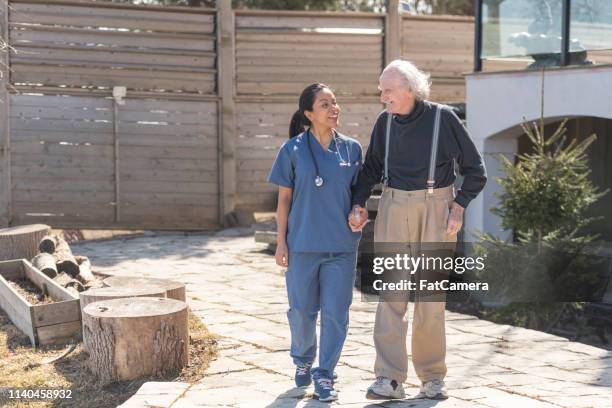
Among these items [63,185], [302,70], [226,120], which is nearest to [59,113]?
[63,185]

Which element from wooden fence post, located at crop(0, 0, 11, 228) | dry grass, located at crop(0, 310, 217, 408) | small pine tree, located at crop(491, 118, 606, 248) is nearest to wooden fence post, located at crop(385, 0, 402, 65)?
wooden fence post, located at crop(0, 0, 11, 228)

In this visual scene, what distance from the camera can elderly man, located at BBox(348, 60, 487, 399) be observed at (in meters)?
5.25

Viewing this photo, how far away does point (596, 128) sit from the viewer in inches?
510

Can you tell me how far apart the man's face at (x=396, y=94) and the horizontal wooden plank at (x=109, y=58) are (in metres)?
9.60

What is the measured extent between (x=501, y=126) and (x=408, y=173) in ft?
22.8

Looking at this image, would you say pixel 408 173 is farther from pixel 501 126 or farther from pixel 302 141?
pixel 501 126

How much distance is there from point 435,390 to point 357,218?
3.48 feet

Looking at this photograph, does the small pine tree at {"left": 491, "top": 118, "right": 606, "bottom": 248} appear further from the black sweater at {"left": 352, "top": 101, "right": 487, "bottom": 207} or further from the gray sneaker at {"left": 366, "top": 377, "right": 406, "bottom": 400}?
the gray sneaker at {"left": 366, "top": 377, "right": 406, "bottom": 400}

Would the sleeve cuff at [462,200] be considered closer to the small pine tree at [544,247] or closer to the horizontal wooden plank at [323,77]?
the small pine tree at [544,247]

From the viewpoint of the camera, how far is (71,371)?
671cm

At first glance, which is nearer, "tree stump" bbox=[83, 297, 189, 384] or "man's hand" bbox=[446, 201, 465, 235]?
"man's hand" bbox=[446, 201, 465, 235]

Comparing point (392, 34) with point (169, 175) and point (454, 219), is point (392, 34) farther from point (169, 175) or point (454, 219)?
point (454, 219)

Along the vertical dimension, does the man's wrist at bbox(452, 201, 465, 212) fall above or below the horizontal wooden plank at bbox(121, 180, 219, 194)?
above

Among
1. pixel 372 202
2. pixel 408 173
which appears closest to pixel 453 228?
pixel 408 173
